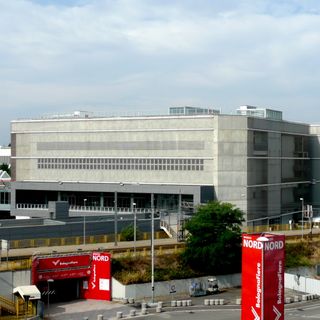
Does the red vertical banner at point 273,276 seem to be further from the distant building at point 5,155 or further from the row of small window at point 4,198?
the distant building at point 5,155

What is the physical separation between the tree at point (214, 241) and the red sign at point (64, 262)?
993 centimetres

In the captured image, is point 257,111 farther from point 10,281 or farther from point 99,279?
point 10,281

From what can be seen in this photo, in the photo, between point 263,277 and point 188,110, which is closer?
point 263,277

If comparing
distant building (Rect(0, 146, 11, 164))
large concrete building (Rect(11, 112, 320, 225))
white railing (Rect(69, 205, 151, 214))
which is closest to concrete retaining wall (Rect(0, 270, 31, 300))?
large concrete building (Rect(11, 112, 320, 225))

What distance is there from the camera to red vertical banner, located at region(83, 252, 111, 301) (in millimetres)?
53156

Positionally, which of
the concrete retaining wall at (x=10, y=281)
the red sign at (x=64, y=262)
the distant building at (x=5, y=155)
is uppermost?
the distant building at (x=5, y=155)

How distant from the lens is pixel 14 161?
339 ft

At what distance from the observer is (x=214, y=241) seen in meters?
59.2

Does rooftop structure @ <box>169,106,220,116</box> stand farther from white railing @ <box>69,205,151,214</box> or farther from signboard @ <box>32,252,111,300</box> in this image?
signboard @ <box>32,252,111,300</box>

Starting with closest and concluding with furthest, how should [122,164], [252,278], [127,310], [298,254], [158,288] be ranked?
1. [252,278]
2. [127,310]
3. [158,288]
4. [298,254]
5. [122,164]

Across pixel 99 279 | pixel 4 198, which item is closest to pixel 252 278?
pixel 99 279

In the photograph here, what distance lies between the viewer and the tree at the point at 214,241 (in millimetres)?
58281

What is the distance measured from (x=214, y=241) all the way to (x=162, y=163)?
3184 cm

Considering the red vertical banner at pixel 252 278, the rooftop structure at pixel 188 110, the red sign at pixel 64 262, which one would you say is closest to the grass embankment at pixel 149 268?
the red sign at pixel 64 262
